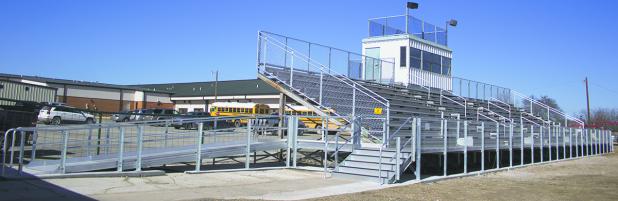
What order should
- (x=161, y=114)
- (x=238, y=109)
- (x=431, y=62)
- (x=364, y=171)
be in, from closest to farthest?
(x=364, y=171) → (x=161, y=114) → (x=431, y=62) → (x=238, y=109)

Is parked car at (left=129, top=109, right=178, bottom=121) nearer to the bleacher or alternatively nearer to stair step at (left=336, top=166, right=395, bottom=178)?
the bleacher

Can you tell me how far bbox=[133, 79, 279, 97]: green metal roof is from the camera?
71.1 meters

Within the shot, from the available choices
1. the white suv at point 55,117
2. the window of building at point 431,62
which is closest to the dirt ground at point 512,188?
the window of building at point 431,62

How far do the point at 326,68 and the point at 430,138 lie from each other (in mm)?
7031

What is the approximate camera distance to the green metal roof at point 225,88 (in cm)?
7112

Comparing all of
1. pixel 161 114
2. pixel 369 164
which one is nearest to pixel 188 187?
pixel 369 164

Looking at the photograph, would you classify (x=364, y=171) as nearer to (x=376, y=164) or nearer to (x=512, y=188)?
(x=376, y=164)

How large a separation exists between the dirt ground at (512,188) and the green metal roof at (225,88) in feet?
173

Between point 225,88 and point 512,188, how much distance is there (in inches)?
2635

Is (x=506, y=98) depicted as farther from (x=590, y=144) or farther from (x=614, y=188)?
(x=614, y=188)

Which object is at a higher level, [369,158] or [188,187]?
[369,158]

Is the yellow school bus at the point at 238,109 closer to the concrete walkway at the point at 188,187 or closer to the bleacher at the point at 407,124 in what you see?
the bleacher at the point at 407,124

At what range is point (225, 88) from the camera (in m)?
77.9

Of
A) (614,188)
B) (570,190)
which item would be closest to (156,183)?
(570,190)
